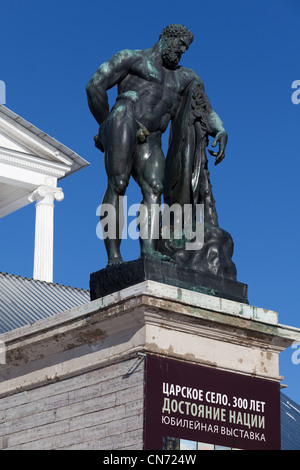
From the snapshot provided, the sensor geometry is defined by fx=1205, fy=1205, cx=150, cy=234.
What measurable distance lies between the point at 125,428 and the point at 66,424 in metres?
→ 1.08

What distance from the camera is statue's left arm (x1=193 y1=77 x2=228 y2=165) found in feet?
48.2

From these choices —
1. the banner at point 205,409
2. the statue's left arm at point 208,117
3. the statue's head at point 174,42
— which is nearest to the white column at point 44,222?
the statue's left arm at point 208,117

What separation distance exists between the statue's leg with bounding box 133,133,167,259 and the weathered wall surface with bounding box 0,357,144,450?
5.21ft

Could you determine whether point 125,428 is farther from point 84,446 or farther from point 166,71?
point 166,71

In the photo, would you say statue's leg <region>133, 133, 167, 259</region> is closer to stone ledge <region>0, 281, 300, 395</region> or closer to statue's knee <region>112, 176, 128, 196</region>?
statue's knee <region>112, 176, 128, 196</region>

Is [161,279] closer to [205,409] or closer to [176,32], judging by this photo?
[205,409]

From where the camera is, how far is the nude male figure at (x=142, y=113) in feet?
45.9

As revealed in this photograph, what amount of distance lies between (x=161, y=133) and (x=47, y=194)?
29780 millimetres

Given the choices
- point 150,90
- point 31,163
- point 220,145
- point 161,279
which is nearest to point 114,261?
point 161,279

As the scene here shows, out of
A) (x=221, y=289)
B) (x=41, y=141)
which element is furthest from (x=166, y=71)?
(x=41, y=141)

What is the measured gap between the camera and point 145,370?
12516 millimetres

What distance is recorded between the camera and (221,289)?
13719 millimetres

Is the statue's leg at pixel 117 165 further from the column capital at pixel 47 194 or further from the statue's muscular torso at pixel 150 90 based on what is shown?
the column capital at pixel 47 194

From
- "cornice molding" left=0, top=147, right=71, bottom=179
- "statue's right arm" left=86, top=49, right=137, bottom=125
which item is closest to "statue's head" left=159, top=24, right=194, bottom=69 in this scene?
"statue's right arm" left=86, top=49, right=137, bottom=125
